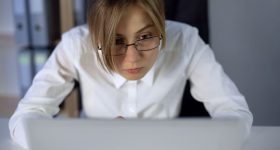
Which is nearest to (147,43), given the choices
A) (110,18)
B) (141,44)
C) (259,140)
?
(141,44)

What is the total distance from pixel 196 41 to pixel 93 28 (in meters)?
0.35

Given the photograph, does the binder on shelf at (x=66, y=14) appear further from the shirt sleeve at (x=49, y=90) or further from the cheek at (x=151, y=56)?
the cheek at (x=151, y=56)

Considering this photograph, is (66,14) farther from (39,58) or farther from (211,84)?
(211,84)

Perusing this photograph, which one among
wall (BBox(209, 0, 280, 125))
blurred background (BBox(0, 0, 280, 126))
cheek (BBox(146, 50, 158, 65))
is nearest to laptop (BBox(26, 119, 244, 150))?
cheek (BBox(146, 50, 158, 65))

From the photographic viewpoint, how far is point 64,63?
44.9 inches

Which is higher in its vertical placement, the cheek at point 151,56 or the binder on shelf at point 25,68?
the cheek at point 151,56

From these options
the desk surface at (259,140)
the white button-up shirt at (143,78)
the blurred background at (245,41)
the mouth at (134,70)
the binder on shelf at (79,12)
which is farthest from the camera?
the binder on shelf at (79,12)

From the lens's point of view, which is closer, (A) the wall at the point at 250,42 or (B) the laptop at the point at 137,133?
(B) the laptop at the point at 137,133

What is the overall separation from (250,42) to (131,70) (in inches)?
23.9

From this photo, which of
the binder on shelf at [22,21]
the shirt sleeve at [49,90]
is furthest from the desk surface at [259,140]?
the binder on shelf at [22,21]

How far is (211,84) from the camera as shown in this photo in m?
1.08

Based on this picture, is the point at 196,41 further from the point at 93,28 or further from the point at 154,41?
the point at 93,28

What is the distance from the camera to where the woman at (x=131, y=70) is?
879 millimetres

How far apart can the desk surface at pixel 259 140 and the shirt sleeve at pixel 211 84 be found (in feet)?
0.20
